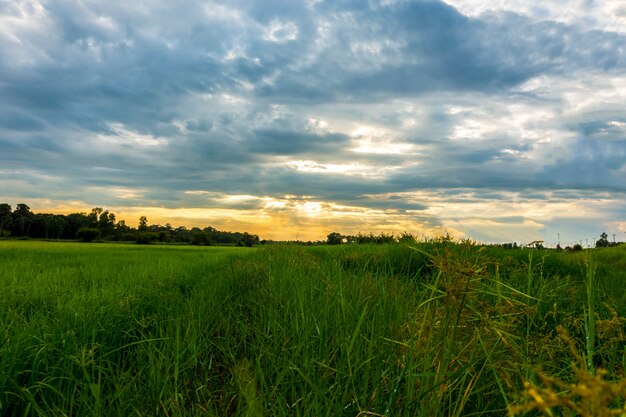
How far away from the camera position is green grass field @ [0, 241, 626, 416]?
185 centimetres

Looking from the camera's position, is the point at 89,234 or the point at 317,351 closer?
the point at 317,351

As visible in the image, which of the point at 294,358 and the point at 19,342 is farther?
the point at 19,342

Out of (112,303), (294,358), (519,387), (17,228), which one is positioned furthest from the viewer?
(17,228)

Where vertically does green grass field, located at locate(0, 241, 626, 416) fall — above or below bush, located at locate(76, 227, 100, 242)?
below

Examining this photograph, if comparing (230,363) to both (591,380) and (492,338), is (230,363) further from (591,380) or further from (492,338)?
(591,380)

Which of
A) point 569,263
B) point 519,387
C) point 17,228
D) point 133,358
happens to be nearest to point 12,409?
point 133,358

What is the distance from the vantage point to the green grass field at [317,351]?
185 centimetres

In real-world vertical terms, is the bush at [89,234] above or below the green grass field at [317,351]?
above

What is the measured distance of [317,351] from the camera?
2.88 m

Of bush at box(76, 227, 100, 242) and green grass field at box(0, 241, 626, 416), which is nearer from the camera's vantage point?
green grass field at box(0, 241, 626, 416)

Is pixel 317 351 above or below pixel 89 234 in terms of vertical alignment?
below

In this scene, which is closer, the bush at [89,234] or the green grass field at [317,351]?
the green grass field at [317,351]

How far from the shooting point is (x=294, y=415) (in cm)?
231

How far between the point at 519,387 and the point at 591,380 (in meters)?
2.06
